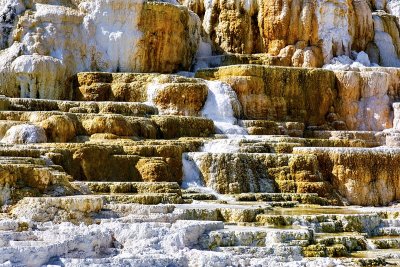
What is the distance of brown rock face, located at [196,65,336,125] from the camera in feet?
82.6

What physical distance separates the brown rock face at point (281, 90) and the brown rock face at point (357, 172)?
229 inches

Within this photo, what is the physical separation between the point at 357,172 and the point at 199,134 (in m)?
4.48

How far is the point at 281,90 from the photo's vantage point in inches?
1029

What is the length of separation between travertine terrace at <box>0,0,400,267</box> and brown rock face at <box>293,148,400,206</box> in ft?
0.12

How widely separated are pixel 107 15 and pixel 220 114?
573 cm

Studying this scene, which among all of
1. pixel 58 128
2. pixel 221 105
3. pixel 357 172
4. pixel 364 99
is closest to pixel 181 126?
pixel 221 105

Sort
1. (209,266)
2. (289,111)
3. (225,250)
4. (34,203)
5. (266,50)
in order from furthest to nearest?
1. (266,50)
2. (289,111)
3. (34,203)
4. (225,250)
5. (209,266)

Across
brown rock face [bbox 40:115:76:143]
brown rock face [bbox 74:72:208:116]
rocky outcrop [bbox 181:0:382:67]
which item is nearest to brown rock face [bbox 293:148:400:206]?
brown rock face [bbox 74:72:208:116]

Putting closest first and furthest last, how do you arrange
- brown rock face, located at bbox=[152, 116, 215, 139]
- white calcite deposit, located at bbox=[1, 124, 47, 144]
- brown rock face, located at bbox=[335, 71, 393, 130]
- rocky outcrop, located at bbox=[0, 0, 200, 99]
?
1. white calcite deposit, located at bbox=[1, 124, 47, 144]
2. brown rock face, located at bbox=[152, 116, 215, 139]
3. rocky outcrop, located at bbox=[0, 0, 200, 99]
4. brown rock face, located at bbox=[335, 71, 393, 130]

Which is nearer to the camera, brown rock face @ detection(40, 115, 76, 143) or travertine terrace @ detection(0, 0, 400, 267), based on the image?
travertine terrace @ detection(0, 0, 400, 267)

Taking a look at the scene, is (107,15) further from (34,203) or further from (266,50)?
(34,203)

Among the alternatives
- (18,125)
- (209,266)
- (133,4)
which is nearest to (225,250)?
(209,266)

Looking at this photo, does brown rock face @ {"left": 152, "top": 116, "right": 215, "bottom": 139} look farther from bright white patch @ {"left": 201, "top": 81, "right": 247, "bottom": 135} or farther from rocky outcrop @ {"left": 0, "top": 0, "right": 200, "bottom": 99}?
rocky outcrop @ {"left": 0, "top": 0, "right": 200, "bottom": 99}

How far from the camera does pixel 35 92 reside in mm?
24594
